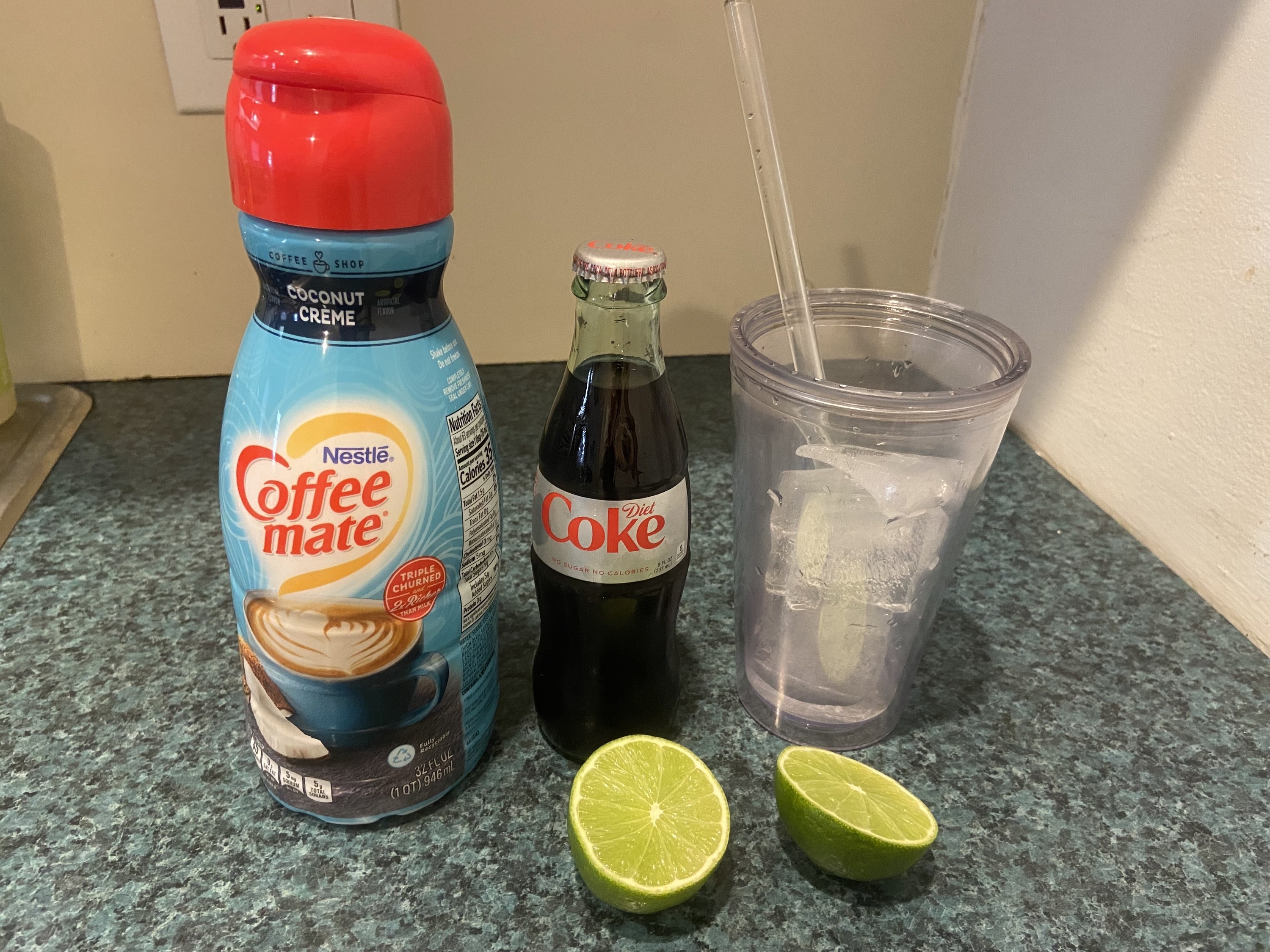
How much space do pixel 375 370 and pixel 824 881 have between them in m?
0.35

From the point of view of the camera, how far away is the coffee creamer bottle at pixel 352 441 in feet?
1.16

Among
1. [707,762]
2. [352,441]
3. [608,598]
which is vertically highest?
[352,441]

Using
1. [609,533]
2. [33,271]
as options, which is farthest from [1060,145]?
[33,271]

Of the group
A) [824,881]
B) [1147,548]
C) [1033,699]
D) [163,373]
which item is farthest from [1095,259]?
[163,373]

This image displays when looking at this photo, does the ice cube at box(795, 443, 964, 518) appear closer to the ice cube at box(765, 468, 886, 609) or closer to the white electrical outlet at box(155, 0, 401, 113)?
the ice cube at box(765, 468, 886, 609)

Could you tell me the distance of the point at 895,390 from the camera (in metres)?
0.60

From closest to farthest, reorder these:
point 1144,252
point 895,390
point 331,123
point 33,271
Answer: point 331,123 → point 895,390 → point 1144,252 → point 33,271

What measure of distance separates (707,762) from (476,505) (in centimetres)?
22

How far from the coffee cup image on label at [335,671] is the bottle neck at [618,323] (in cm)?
17

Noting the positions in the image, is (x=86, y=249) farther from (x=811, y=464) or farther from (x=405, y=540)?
(x=811, y=464)

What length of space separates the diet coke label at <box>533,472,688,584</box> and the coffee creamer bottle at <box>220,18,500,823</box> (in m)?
0.03

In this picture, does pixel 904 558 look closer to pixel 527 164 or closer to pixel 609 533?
pixel 609 533

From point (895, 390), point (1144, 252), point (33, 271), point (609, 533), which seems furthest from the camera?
point (33, 271)

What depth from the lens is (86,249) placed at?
0.83 meters
